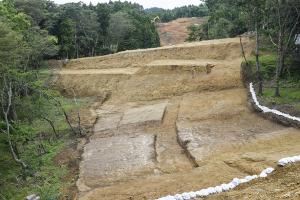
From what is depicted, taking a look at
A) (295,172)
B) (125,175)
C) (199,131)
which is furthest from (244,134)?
(295,172)

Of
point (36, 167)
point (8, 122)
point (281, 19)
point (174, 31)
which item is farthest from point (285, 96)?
point (174, 31)

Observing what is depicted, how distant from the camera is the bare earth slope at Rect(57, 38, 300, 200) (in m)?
14.3

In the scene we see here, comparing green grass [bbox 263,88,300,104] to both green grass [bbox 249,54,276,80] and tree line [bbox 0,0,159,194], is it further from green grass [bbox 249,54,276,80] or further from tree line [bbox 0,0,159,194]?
tree line [bbox 0,0,159,194]

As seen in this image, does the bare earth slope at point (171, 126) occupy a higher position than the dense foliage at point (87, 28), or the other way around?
the dense foliage at point (87, 28)

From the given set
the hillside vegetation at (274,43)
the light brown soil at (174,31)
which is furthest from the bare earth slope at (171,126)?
the light brown soil at (174,31)

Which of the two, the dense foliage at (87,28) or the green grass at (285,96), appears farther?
the dense foliage at (87,28)

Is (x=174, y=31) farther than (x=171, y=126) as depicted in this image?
Yes

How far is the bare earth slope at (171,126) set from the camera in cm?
1430

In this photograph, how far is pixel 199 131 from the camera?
1980cm

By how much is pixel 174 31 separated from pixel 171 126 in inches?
2411

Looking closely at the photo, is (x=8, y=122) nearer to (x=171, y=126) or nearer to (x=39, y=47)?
(x=171, y=126)

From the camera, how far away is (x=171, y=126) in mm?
22203

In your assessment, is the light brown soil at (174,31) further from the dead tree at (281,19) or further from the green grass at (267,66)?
the dead tree at (281,19)

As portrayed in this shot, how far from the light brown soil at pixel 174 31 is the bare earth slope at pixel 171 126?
137 feet
